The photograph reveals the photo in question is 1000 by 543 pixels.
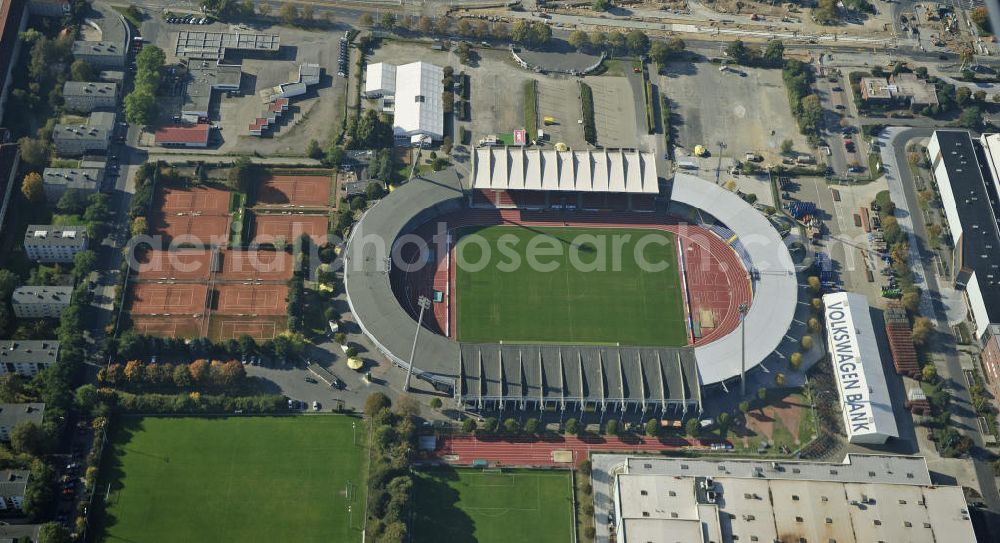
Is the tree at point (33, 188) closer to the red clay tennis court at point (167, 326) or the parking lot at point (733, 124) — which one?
the red clay tennis court at point (167, 326)

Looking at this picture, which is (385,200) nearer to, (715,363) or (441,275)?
(441,275)

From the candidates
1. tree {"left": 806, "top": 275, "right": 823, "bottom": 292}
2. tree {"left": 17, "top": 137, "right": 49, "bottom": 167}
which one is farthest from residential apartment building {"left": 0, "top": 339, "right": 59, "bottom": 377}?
tree {"left": 806, "top": 275, "right": 823, "bottom": 292}

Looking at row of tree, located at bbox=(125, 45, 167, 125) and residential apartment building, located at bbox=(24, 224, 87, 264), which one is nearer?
residential apartment building, located at bbox=(24, 224, 87, 264)

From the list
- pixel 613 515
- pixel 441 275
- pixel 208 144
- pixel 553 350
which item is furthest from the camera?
pixel 208 144

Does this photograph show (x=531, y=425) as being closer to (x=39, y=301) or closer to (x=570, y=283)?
(x=570, y=283)

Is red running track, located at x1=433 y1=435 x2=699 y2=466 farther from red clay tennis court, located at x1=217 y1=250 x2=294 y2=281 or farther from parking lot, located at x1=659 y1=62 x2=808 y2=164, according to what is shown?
parking lot, located at x1=659 y1=62 x2=808 y2=164

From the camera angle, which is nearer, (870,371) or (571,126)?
(870,371)

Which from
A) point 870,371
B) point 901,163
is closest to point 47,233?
point 870,371
